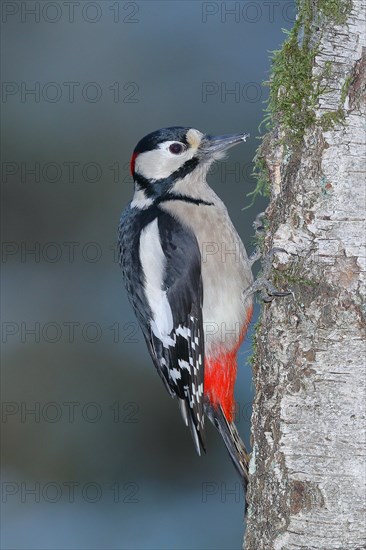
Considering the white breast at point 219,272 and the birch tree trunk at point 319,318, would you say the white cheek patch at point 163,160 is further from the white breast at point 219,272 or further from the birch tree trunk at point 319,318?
the birch tree trunk at point 319,318

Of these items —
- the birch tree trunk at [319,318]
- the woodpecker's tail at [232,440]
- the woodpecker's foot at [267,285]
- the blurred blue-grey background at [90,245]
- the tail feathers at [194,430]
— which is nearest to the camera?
the birch tree trunk at [319,318]

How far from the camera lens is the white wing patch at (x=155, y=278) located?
3.11 m

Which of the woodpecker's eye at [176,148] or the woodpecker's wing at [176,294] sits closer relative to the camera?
the woodpecker's wing at [176,294]

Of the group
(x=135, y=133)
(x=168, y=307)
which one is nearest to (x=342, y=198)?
(x=168, y=307)

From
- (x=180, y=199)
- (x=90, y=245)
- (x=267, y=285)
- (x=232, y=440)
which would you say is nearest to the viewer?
(x=267, y=285)

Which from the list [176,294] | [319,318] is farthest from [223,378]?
[319,318]

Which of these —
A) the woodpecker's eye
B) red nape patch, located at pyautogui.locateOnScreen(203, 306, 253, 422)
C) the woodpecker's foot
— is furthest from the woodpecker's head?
the woodpecker's foot

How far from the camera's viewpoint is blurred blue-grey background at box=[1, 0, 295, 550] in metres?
5.20

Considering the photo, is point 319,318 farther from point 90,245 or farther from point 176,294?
point 90,245

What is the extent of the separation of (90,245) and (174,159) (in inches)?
83.1

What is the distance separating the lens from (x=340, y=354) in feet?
7.19

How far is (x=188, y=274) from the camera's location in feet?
10.1

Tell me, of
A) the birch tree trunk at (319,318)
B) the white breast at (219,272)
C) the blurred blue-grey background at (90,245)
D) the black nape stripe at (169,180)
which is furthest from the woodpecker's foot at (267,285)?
the blurred blue-grey background at (90,245)

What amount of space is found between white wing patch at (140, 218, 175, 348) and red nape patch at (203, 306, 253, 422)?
20 cm
